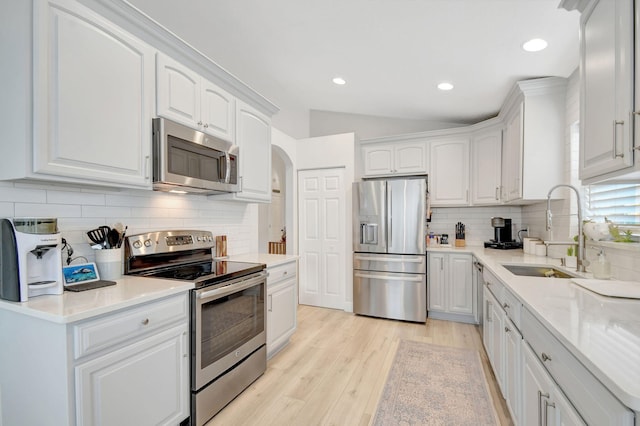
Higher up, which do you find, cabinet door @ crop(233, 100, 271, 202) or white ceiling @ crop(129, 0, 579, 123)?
white ceiling @ crop(129, 0, 579, 123)

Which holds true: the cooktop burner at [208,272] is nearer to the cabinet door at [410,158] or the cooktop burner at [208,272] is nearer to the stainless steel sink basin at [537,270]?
the stainless steel sink basin at [537,270]

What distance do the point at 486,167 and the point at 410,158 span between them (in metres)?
0.95

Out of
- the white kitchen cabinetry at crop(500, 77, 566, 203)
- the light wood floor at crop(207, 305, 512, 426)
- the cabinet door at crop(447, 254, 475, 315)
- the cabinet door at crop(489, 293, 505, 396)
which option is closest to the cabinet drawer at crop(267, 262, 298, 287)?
the light wood floor at crop(207, 305, 512, 426)

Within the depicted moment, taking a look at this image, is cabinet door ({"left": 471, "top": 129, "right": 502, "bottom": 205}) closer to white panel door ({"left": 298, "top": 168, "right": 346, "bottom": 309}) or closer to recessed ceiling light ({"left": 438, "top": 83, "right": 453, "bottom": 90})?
recessed ceiling light ({"left": 438, "top": 83, "right": 453, "bottom": 90})

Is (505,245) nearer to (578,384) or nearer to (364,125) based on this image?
(364,125)

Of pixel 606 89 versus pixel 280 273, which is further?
pixel 280 273

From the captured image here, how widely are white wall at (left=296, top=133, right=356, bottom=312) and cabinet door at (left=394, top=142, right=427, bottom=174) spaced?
2.18ft

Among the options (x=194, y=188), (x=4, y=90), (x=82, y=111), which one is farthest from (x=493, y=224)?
(x=4, y=90)

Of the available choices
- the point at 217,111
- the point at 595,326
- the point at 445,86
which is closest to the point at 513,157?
the point at 445,86

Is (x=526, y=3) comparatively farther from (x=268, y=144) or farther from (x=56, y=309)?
(x=56, y=309)

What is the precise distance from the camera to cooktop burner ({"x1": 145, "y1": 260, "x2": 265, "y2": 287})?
1.89 meters

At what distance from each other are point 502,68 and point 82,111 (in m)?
3.18

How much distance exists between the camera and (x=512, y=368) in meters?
1.72

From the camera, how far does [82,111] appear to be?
1507 millimetres
